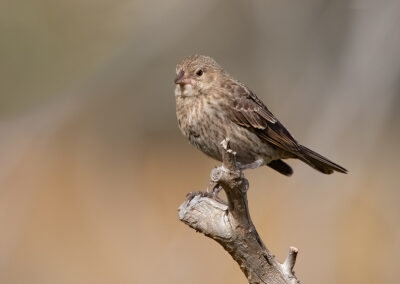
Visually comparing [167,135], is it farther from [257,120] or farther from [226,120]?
[226,120]

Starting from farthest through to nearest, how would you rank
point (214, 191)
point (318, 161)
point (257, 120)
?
point (318, 161)
point (257, 120)
point (214, 191)

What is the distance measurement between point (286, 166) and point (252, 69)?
177 inches

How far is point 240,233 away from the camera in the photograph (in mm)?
4328

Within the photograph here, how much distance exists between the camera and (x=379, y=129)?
8.98 meters

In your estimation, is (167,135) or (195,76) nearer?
(195,76)

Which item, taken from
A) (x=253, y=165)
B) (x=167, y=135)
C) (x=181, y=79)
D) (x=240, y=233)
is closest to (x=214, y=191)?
(x=253, y=165)

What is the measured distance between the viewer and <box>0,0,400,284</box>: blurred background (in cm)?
818

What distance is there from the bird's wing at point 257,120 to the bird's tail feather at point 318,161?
7 cm

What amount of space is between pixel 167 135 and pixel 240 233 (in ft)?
21.1

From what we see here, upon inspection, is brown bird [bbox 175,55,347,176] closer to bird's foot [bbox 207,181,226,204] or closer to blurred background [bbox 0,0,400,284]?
bird's foot [bbox 207,181,226,204]

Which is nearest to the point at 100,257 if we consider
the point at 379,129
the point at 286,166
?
the point at 379,129

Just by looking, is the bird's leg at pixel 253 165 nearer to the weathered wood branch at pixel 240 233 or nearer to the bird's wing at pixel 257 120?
the bird's wing at pixel 257 120

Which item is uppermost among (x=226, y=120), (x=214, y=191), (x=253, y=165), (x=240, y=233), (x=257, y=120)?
(x=257, y=120)

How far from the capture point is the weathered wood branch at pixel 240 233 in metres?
4.22
